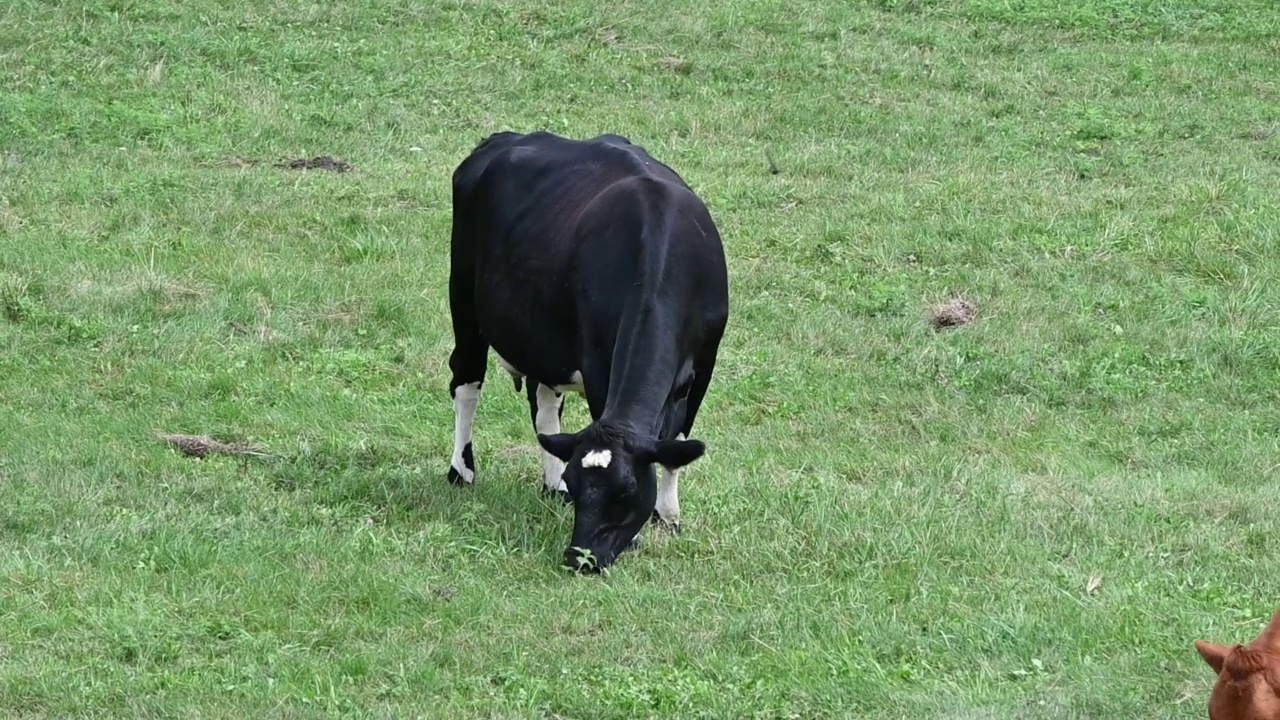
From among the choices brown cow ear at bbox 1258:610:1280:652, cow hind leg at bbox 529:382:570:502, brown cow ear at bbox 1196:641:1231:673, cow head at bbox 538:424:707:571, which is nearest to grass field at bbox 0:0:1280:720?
cow head at bbox 538:424:707:571

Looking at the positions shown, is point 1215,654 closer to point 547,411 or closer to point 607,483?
point 607,483

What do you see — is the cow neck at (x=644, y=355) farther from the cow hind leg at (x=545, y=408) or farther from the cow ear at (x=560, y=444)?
the cow hind leg at (x=545, y=408)

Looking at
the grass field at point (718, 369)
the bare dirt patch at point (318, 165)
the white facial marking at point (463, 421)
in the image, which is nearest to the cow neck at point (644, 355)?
the grass field at point (718, 369)

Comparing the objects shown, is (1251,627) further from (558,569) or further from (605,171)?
(605,171)

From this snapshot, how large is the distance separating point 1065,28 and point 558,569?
49.7 feet

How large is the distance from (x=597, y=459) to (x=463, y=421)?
6.69 feet

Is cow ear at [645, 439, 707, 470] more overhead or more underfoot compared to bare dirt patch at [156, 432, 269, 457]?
more overhead

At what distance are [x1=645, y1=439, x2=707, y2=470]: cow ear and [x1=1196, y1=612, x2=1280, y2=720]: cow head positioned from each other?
3.65 meters

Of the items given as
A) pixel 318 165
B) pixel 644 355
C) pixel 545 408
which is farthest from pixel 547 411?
pixel 318 165

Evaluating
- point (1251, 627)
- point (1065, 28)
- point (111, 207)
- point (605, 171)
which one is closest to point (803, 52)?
point (1065, 28)

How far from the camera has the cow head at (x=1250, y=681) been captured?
4.32 meters

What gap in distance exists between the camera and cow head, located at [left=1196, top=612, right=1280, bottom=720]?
4320 millimetres

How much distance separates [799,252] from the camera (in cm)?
1435

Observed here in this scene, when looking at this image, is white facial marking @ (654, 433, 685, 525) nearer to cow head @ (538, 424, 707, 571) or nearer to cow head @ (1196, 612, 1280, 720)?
cow head @ (538, 424, 707, 571)
